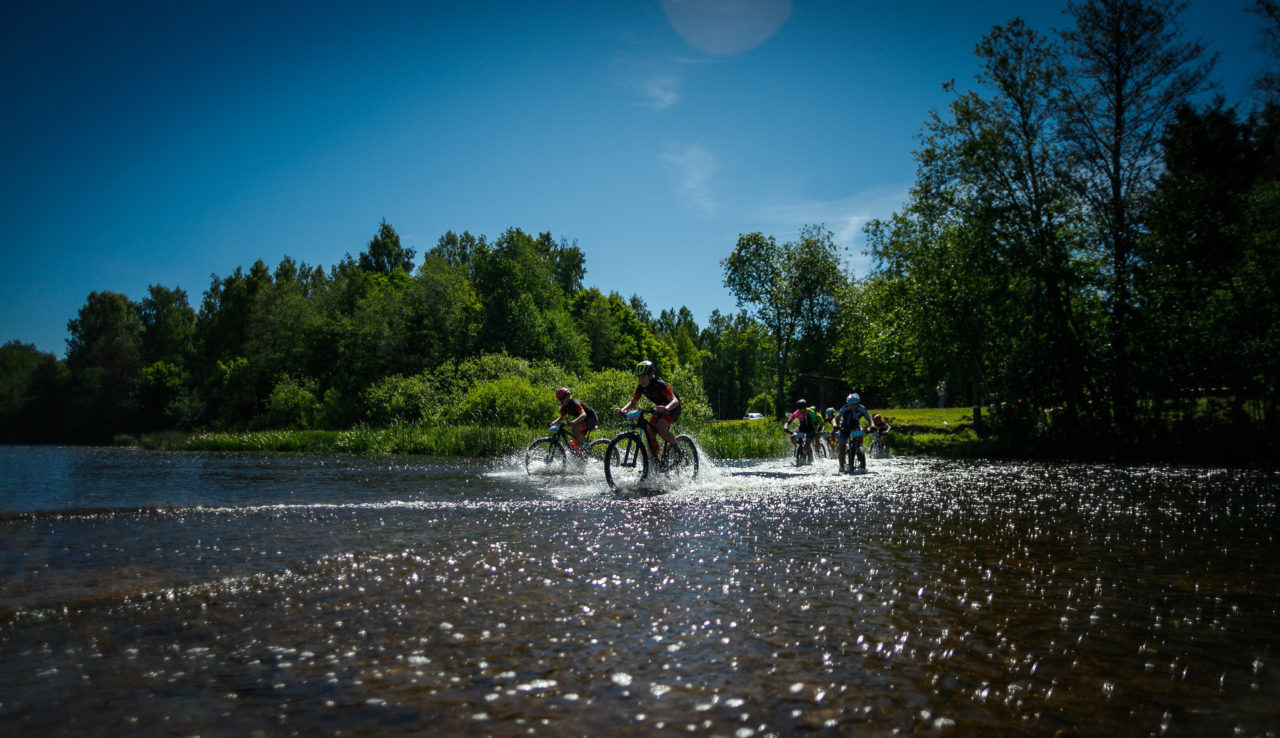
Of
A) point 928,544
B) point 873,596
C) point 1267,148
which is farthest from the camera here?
point 1267,148

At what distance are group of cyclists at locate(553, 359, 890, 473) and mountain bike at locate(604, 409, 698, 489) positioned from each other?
0.17 m

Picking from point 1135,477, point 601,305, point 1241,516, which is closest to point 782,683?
point 1241,516

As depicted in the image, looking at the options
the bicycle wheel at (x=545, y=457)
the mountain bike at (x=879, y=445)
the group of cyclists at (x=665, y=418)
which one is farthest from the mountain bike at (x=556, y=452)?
the mountain bike at (x=879, y=445)

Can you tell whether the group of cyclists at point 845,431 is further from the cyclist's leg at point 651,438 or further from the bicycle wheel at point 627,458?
the bicycle wheel at point 627,458

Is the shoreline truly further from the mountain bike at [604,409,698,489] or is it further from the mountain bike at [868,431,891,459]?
the mountain bike at [604,409,698,489]

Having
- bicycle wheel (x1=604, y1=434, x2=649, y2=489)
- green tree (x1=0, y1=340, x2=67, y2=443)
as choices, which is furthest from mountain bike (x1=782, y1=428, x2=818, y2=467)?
green tree (x1=0, y1=340, x2=67, y2=443)

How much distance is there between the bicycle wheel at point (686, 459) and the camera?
44.2 feet

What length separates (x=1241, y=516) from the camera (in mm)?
9742

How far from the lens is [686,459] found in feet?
45.0

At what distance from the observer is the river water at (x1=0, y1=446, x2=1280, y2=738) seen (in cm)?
292

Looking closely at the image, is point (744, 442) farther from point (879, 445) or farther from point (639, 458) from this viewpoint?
point (639, 458)

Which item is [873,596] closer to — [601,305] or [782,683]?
[782,683]

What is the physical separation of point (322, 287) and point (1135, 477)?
246 ft

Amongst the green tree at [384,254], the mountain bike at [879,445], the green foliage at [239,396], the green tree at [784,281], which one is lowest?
the mountain bike at [879,445]
